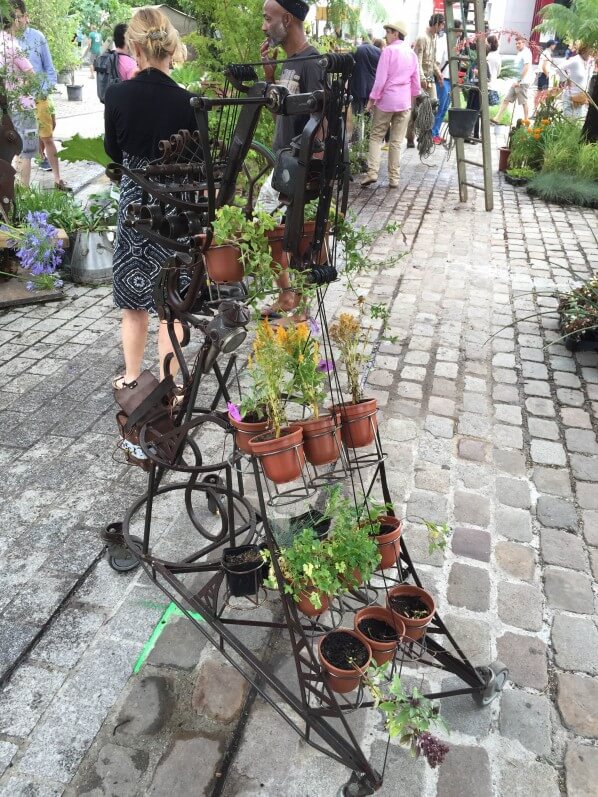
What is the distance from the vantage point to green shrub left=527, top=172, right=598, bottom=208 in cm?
864

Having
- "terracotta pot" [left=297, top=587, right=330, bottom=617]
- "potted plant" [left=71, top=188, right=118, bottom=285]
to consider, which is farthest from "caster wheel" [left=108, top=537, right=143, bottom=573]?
"potted plant" [left=71, top=188, right=118, bottom=285]

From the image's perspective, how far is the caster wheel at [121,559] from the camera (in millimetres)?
2631

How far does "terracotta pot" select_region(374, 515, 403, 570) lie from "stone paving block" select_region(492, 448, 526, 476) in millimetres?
1510

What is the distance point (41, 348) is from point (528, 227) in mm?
5970

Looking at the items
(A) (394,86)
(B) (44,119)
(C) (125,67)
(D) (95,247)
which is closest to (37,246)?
(D) (95,247)

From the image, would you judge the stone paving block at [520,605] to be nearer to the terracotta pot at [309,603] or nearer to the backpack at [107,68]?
the terracotta pot at [309,603]

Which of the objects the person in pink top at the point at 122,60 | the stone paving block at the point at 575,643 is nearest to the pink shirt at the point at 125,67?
the person in pink top at the point at 122,60

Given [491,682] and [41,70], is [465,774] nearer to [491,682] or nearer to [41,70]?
[491,682]

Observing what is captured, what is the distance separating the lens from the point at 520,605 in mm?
2523

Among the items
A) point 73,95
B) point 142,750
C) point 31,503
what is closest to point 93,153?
point 31,503

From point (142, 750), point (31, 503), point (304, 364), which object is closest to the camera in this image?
point (304, 364)

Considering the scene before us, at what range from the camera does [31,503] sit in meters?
3.02

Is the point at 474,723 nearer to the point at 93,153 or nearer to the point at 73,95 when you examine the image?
the point at 93,153

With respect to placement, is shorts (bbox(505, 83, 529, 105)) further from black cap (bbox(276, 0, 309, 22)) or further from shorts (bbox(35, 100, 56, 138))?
black cap (bbox(276, 0, 309, 22))
